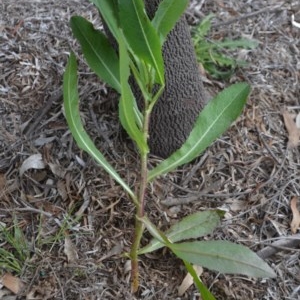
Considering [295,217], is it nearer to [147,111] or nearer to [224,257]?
[224,257]

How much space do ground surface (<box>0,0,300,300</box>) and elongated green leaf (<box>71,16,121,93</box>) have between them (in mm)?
320

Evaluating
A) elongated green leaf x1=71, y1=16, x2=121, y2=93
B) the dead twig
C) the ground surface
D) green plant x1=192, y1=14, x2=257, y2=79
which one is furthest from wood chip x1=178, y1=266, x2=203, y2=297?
the dead twig

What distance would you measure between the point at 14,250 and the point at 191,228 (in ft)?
1.77

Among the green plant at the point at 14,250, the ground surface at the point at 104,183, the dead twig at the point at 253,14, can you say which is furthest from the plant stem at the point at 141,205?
the dead twig at the point at 253,14

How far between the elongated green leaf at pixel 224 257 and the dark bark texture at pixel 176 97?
516 millimetres

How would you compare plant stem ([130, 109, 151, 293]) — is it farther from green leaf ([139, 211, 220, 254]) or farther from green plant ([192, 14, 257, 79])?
green plant ([192, 14, 257, 79])

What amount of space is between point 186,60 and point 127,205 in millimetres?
501

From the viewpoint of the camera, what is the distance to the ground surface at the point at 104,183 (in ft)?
6.22

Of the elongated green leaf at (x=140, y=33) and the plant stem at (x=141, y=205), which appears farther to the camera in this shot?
the plant stem at (x=141, y=205)

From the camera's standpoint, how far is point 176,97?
2.09 metres

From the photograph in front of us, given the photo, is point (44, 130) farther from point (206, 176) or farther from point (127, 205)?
→ point (206, 176)

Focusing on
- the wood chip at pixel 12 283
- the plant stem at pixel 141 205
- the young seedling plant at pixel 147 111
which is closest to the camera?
the young seedling plant at pixel 147 111

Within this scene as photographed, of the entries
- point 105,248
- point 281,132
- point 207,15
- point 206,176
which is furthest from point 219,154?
point 207,15

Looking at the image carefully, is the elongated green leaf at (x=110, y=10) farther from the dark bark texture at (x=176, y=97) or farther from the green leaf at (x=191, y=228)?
the green leaf at (x=191, y=228)
